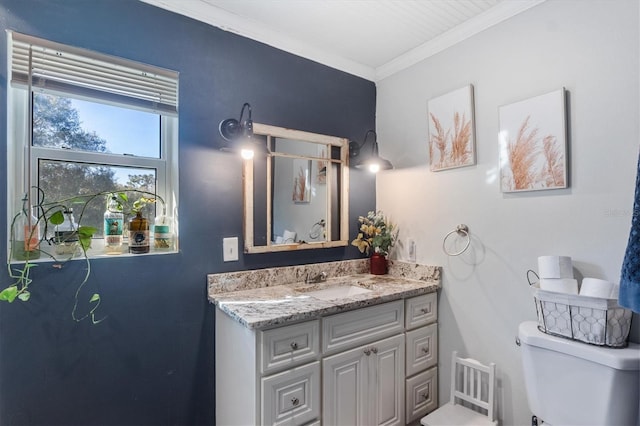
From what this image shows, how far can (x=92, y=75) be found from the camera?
1.45 meters

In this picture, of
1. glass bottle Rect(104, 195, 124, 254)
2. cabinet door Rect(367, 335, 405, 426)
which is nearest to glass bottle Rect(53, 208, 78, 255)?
glass bottle Rect(104, 195, 124, 254)

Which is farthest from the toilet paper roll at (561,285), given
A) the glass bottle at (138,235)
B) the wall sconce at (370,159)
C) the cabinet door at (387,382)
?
the glass bottle at (138,235)

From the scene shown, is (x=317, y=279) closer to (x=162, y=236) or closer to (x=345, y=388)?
(x=345, y=388)

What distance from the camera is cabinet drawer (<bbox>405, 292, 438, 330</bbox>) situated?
5.93 feet

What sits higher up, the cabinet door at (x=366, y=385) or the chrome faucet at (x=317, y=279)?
the chrome faucet at (x=317, y=279)

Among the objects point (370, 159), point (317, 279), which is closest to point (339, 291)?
point (317, 279)

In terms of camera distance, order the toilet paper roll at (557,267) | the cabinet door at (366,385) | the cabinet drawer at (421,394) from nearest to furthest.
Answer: the toilet paper roll at (557,267) → the cabinet door at (366,385) → the cabinet drawer at (421,394)

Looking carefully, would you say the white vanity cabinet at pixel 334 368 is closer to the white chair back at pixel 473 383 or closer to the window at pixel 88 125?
the white chair back at pixel 473 383

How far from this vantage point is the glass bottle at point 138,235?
4.93 feet

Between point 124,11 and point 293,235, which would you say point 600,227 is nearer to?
point 293,235

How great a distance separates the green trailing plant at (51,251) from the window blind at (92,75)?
1.45 ft

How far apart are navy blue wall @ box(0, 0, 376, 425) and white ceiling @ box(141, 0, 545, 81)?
0.08 metres

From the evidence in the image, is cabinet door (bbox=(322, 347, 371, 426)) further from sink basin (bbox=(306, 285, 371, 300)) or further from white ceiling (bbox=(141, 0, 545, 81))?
white ceiling (bbox=(141, 0, 545, 81))

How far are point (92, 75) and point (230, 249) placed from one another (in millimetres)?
1011
